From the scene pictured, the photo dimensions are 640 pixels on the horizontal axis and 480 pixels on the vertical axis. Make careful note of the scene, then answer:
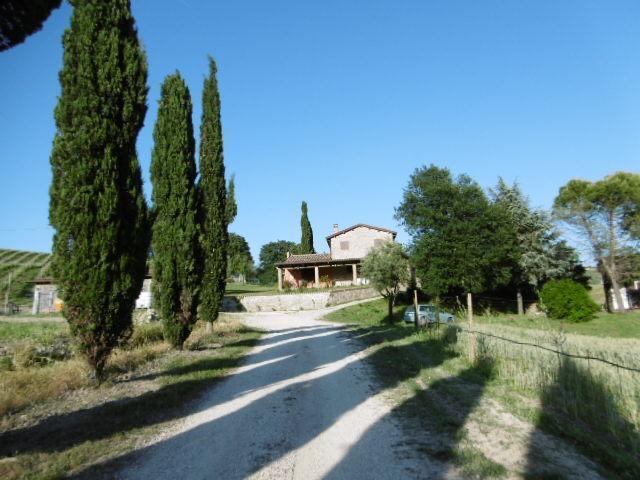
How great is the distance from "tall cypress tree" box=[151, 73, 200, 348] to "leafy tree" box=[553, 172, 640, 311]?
32.3m

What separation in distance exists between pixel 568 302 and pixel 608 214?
1072 cm

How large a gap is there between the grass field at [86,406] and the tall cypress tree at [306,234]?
4393 cm

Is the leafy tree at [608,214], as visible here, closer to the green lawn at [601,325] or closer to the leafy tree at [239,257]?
the green lawn at [601,325]

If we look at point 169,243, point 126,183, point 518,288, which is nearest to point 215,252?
point 169,243

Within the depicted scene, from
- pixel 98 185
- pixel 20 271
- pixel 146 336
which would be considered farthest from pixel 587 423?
pixel 20 271

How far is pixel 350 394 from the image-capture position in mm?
7020

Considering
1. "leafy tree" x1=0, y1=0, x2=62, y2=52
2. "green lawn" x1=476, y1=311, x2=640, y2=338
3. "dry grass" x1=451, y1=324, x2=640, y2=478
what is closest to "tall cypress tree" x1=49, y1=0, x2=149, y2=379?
"leafy tree" x1=0, y1=0, x2=62, y2=52

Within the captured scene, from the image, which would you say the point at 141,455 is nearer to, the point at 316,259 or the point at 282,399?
the point at 282,399

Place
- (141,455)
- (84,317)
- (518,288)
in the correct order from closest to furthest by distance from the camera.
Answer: (141,455)
(84,317)
(518,288)

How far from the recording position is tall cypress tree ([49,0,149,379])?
306 inches

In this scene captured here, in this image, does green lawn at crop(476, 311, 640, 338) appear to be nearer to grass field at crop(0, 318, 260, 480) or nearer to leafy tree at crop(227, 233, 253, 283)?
grass field at crop(0, 318, 260, 480)

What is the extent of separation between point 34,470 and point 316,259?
40915mm

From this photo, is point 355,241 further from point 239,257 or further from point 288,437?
point 288,437

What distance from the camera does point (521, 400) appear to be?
6.25 meters
